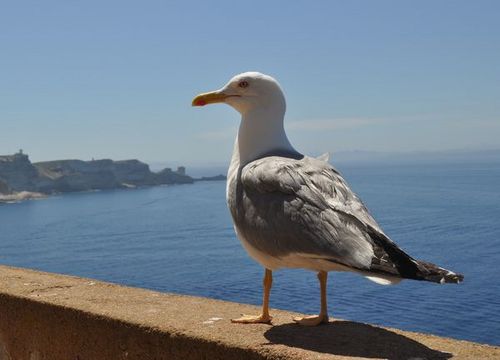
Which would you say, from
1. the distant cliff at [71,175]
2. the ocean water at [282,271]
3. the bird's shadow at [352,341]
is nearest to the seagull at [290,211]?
the bird's shadow at [352,341]

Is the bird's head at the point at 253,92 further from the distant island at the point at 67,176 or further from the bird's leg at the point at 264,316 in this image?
the distant island at the point at 67,176

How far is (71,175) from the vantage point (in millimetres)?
149000

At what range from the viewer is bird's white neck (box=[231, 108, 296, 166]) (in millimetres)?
2932

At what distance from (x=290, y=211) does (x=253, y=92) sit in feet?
2.57

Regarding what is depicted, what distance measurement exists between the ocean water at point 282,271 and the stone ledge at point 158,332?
24.0 m

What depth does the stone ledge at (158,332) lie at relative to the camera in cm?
219

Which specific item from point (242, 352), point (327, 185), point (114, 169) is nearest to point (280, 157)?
point (327, 185)

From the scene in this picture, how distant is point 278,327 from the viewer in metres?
2.64

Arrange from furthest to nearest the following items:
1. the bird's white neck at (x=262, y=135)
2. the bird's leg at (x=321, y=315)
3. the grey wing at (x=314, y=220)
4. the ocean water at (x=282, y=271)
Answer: the ocean water at (x=282, y=271)
the bird's white neck at (x=262, y=135)
the bird's leg at (x=321, y=315)
the grey wing at (x=314, y=220)

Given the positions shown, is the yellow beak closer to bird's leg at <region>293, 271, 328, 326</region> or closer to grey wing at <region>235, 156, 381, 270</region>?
grey wing at <region>235, 156, 381, 270</region>

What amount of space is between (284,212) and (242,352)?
0.59 m

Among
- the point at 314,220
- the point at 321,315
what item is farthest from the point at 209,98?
the point at 321,315

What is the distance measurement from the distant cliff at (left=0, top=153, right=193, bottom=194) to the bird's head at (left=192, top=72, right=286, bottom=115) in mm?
140676

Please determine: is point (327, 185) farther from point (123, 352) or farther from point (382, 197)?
point (382, 197)
